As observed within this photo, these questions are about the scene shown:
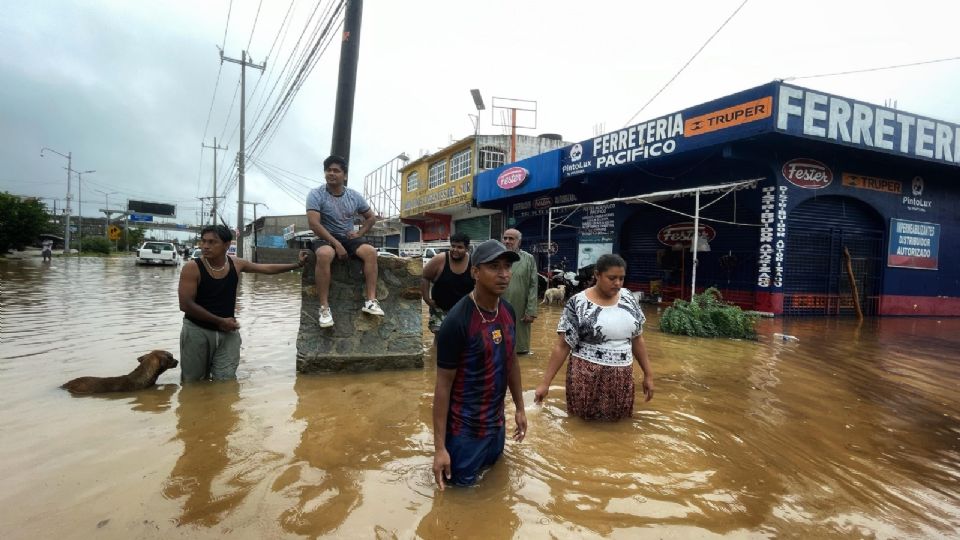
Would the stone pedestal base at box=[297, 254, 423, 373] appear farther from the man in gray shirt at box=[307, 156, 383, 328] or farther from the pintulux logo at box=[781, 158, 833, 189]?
the pintulux logo at box=[781, 158, 833, 189]

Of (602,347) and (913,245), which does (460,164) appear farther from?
(602,347)

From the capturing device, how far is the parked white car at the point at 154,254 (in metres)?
30.1

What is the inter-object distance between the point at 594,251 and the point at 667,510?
14743 mm

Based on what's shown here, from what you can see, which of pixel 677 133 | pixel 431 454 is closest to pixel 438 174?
pixel 677 133

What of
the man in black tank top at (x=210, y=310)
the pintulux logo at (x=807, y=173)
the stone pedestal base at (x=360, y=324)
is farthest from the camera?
the pintulux logo at (x=807, y=173)

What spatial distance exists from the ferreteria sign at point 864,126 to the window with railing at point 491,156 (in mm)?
14475

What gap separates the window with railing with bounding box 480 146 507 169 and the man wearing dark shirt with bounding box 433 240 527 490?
70.9 ft

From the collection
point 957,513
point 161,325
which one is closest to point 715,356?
point 957,513

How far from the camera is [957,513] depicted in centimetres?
271

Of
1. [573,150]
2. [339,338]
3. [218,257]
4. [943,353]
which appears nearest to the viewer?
[218,257]

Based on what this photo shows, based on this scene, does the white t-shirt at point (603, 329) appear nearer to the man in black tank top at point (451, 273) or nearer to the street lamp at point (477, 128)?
the man in black tank top at point (451, 273)

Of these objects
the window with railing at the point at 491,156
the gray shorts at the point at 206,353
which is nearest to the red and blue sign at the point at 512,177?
Result: the window with railing at the point at 491,156

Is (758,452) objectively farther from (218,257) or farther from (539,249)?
(539,249)

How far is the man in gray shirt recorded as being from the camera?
16.7 feet
